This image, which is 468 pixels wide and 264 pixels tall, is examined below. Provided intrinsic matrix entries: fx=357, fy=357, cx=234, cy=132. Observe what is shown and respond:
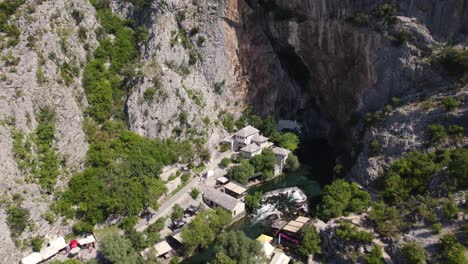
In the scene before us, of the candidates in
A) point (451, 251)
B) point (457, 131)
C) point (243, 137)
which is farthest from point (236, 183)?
point (457, 131)

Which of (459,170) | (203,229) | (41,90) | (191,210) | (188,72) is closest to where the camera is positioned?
(459,170)

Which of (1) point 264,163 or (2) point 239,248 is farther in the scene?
(1) point 264,163

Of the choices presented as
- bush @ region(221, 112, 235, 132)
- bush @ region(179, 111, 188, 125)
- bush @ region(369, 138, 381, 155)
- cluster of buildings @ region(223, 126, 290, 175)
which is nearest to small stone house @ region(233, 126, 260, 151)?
cluster of buildings @ region(223, 126, 290, 175)

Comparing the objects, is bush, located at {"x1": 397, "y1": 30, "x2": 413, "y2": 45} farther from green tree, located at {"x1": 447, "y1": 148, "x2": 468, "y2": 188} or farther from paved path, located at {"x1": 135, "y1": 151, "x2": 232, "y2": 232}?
paved path, located at {"x1": 135, "y1": 151, "x2": 232, "y2": 232}

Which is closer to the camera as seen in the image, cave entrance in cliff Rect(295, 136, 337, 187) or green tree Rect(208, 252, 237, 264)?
green tree Rect(208, 252, 237, 264)

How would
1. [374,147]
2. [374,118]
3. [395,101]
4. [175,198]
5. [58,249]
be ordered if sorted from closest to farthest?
[58,249]
[374,147]
[175,198]
[395,101]
[374,118]

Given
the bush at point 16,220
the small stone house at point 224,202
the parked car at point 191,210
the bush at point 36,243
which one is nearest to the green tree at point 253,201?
the small stone house at point 224,202

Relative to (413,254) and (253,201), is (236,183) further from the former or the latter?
(413,254)
